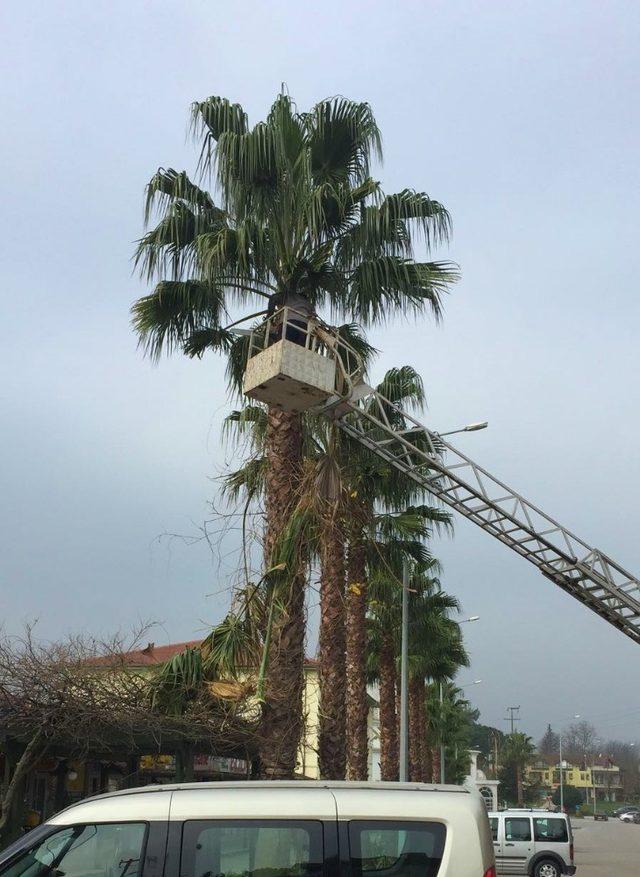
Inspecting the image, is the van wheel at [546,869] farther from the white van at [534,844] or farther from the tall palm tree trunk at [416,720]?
the tall palm tree trunk at [416,720]

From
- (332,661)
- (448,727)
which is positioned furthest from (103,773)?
(448,727)

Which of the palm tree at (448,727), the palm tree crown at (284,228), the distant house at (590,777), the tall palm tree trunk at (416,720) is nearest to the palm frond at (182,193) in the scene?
the palm tree crown at (284,228)

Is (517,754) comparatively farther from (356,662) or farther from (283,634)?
(283,634)

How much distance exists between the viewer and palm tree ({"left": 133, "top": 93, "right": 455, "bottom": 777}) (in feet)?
45.4

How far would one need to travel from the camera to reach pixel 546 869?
2483cm

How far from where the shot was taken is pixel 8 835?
39.5 ft

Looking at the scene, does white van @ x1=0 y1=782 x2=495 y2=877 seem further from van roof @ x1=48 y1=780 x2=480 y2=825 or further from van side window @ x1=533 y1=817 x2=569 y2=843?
van side window @ x1=533 y1=817 x2=569 y2=843

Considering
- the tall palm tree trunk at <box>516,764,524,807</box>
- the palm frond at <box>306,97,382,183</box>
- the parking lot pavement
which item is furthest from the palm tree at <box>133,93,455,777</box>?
the tall palm tree trunk at <box>516,764,524,807</box>

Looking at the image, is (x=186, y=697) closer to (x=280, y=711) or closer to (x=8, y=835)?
(x=280, y=711)

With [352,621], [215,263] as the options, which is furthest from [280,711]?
[352,621]

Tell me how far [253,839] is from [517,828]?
22.4 m

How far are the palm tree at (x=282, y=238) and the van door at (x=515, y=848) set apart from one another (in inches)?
599

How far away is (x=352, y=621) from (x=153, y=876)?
716 inches

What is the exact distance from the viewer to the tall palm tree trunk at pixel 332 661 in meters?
16.9
